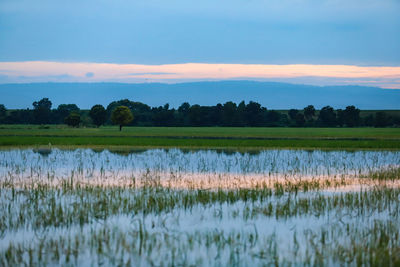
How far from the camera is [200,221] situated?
41.0 ft

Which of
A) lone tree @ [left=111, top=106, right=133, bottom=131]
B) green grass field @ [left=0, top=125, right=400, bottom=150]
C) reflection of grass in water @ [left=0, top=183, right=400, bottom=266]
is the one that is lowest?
reflection of grass in water @ [left=0, top=183, right=400, bottom=266]

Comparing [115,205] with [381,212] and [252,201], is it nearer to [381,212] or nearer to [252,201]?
[252,201]

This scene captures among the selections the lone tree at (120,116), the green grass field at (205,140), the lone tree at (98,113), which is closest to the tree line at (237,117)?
the lone tree at (98,113)

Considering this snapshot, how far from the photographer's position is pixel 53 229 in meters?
11.5

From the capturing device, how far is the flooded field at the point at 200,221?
9.56m

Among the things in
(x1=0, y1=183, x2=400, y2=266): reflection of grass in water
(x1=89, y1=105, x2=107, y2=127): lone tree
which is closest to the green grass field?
(x1=0, y1=183, x2=400, y2=266): reflection of grass in water

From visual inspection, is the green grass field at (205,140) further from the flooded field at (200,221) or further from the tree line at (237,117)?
the tree line at (237,117)

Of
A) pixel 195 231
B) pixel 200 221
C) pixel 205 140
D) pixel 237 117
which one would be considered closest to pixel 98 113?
pixel 237 117

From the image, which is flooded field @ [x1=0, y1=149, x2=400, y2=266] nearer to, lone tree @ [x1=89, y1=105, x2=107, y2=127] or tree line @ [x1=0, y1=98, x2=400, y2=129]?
lone tree @ [x1=89, y1=105, x2=107, y2=127]

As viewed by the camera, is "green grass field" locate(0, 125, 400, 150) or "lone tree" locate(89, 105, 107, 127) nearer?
"green grass field" locate(0, 125, 400, 150)

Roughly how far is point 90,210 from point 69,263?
4229mm

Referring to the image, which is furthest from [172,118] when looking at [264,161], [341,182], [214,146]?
[341,182]

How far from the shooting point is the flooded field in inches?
376

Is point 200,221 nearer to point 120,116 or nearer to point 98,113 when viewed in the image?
point 120,116
